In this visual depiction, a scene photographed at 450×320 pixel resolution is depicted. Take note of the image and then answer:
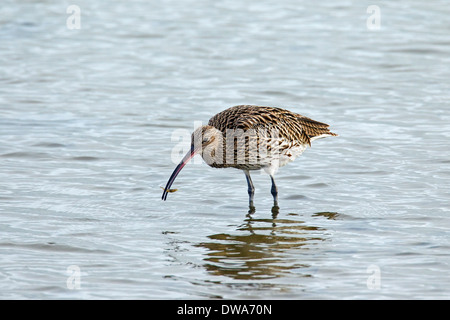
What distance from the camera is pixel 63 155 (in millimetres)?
11281

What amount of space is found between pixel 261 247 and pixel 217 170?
→ 2.97m

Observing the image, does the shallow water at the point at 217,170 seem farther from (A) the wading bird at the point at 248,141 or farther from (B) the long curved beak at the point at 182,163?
(A) the wading bird at the point at 248,141

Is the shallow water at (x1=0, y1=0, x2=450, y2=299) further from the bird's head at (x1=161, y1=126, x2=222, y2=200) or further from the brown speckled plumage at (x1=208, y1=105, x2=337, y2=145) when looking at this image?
the brown speckled plumage at (x1=208, y1=105, x2=337, y2=145)

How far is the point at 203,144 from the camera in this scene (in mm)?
9164

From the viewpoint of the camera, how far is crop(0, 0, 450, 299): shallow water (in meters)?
7.32

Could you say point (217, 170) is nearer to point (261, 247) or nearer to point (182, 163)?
point (182, 163)

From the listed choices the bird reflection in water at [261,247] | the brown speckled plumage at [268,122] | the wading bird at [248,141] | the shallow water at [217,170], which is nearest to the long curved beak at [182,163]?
the wading bird at [248,141]

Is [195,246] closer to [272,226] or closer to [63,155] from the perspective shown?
[272,226]

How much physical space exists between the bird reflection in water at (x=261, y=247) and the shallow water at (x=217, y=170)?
0.03m

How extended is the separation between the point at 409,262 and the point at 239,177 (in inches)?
144

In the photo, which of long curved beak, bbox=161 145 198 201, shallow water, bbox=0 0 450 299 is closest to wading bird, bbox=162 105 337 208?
long curved beak, bbox=161 145 198 201

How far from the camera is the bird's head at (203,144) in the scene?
29.9 ft

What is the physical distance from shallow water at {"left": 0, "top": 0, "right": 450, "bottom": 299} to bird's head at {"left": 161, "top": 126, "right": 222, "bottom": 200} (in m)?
0.53

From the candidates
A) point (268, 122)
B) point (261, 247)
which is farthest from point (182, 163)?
point (261, 247)
